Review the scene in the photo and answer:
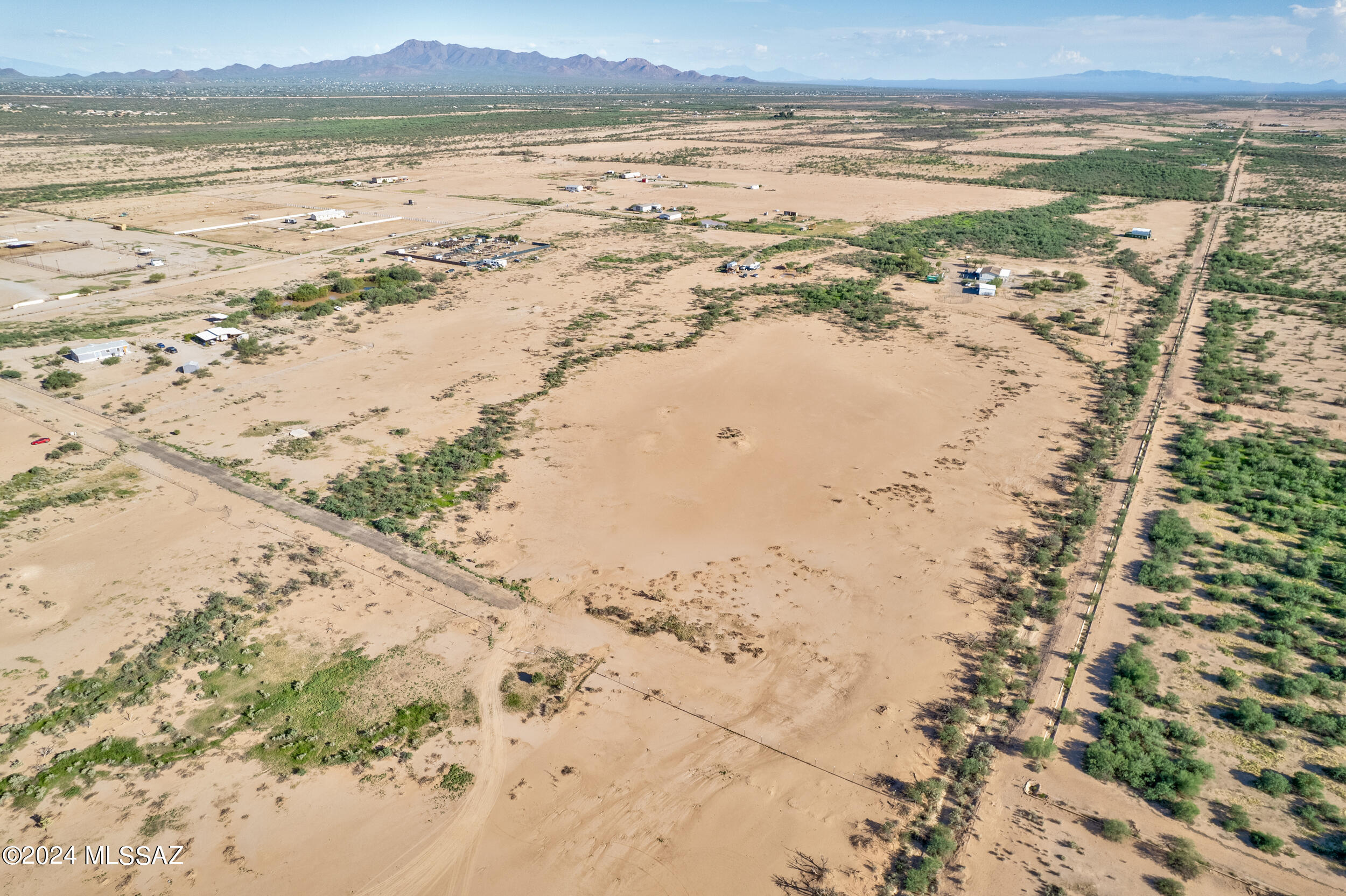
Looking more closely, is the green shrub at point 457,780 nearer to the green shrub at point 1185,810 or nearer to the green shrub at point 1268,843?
the green shrub at point 1185,810

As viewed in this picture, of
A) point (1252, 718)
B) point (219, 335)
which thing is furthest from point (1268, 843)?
point (219, 335)

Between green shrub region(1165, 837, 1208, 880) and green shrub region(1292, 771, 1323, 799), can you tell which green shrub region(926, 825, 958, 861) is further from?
green shrub region(1292, 771, 1323, 799)

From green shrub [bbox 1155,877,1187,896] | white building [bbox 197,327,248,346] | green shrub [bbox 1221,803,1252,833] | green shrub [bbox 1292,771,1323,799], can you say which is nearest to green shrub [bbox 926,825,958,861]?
green shrub [bbox 1155,877,1187,896]

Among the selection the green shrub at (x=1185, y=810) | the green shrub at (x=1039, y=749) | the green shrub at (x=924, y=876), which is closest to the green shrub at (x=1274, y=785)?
the green shrub at (x=1185, y=810)

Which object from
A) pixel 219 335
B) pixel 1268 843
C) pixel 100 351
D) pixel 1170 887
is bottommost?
pixel 1170 887

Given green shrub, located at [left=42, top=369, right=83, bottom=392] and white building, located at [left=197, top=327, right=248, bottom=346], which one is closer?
green shrub, located at [left=42, top=369, right=83, bottom=392]

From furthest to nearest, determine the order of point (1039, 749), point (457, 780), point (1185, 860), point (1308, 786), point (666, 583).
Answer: point (666, 583) → point (1039, 749) → point (457, 780) → point (1308, 786) → point (1185, 860)

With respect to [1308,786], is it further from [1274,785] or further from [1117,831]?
[1117,831]
